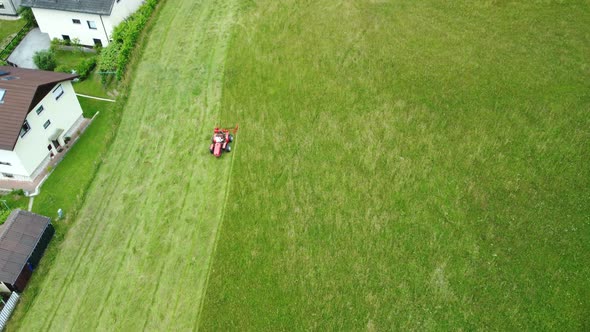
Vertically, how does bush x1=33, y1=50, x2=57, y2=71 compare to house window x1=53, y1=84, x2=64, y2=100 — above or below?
below

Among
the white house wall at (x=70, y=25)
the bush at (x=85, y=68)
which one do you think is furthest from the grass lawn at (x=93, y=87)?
the white house wall at (x=70, y=25)

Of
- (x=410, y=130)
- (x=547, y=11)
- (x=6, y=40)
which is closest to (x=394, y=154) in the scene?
(x=410, y=130)

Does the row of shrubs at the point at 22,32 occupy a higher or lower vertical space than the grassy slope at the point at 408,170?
lower

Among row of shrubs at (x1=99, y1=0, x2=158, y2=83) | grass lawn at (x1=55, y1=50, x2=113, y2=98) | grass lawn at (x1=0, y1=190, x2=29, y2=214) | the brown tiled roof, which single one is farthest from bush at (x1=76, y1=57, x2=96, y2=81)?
grass lawn at (x1=0, y1=190, x2=29, y2=214)

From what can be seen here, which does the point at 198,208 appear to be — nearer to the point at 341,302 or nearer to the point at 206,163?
the point at 206,163

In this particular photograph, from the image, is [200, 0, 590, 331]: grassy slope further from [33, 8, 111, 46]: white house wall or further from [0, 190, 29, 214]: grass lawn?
[0, 190, 29, 214]: grass lawn

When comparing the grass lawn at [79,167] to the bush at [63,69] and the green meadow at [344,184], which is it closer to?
the green meadow at [344,184]

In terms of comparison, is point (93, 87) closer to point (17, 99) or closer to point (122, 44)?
point (122, 44)
